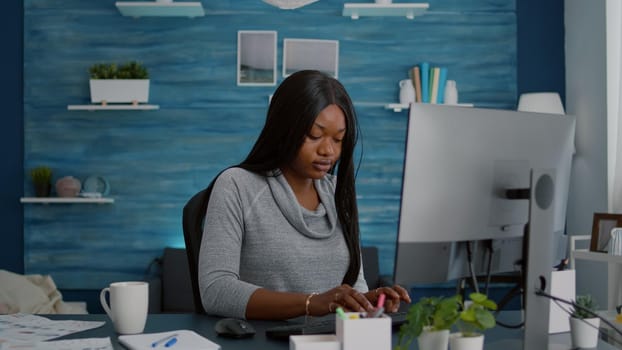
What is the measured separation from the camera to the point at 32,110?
15.1 ft

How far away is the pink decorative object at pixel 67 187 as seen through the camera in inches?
175

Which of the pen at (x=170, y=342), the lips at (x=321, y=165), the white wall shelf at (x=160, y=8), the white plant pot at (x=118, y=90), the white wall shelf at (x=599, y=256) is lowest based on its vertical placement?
the white wall shelf at (x=599, y=256)

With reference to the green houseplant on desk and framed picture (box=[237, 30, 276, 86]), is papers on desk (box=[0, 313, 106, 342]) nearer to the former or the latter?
the green houseplant on desk

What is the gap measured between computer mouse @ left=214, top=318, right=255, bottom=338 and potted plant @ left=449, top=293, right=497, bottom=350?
0.45 m

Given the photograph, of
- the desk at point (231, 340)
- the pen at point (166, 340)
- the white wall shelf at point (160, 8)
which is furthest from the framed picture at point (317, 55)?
the pen at point (166, 340)

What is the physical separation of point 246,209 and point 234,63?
272 cm

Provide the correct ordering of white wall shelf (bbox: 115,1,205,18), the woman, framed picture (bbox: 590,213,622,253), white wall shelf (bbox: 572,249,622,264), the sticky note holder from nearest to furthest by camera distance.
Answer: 1. the sticky note holder
2. the woman
3. white wall shelf (bbox: 572,249,622,264)
4. framed picture (bbox: 590,213,622,253)
5. white wall shelf (bbox: 115,1,205,18)

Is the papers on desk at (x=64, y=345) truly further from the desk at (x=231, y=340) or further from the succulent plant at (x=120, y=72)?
the succulent plant at (x=120, y=72)

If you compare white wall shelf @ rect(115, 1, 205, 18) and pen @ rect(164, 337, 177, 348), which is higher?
white wall shelf @ rect(115, 1, 205, 18)

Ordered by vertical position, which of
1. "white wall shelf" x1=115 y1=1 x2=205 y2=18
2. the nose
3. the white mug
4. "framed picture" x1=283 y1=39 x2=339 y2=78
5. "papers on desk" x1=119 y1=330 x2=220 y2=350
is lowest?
"papers on desk" x1=119 y1=330 x2=220 y2=350

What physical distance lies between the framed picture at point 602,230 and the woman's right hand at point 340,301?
2343 millimetres

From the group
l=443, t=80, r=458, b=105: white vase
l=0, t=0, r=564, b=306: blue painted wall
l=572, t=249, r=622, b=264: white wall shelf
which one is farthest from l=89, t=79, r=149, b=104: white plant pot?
l=572, t=249, r=622, b=264: white wall shelf

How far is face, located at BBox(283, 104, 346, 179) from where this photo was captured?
2039mm

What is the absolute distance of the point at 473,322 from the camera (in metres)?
1.33
